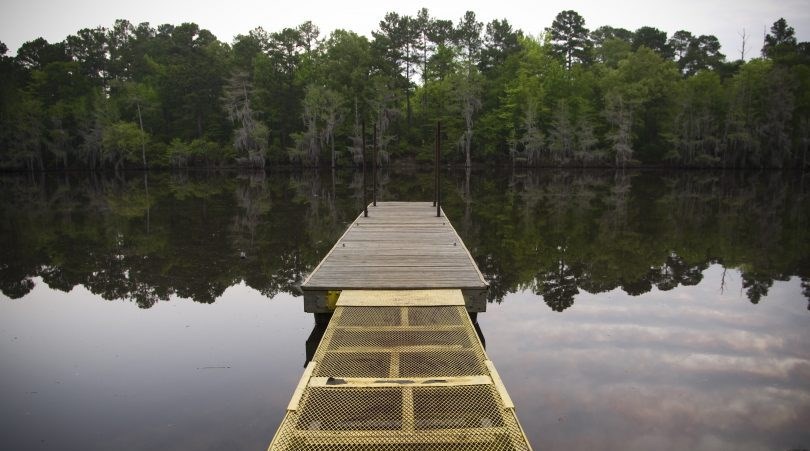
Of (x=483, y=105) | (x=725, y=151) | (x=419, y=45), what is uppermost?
(x=419, y=45)

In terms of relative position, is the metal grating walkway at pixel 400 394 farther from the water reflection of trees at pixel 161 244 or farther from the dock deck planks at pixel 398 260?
the water reflection of trees at pixel 161 244

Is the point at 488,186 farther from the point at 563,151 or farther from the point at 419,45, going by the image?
the point at 419,45

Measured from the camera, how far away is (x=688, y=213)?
18.9 m

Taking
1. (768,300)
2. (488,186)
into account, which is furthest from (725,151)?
(768,300)

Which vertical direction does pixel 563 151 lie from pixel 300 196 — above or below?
above

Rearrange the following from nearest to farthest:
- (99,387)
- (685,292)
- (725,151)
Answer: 1. (99,387)
2. (685,292)
3. (725,151)

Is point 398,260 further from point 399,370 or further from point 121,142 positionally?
point 121,142

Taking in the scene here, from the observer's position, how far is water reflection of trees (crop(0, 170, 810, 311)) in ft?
33.1

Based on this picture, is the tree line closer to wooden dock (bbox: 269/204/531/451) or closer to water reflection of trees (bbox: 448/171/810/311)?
water reflection of trees (bbox: 448/171/810/311)

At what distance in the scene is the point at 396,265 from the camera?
26.7ft

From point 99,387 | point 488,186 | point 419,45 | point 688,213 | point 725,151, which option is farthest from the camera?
point 419,45

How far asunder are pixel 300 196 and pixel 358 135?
94.8 ft

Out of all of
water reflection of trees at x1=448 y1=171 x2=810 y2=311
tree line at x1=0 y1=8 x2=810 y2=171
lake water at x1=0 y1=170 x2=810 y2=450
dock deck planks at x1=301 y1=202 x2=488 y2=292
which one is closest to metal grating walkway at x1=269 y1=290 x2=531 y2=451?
lake water at x1=0 y1=170 x2=810 y2=450

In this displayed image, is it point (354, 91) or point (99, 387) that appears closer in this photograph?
point (99, 387)
